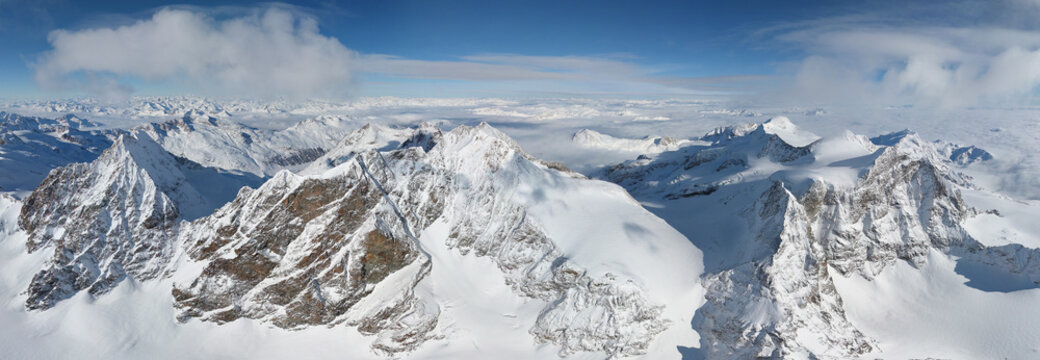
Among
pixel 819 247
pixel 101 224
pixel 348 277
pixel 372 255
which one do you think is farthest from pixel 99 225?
pixel 819 247

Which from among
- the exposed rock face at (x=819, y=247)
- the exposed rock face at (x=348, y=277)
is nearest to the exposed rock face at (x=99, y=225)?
the exposed rock face at (x=348, y=277)

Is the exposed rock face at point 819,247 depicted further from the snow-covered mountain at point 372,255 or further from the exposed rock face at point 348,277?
the exposed rock face at point 348,277

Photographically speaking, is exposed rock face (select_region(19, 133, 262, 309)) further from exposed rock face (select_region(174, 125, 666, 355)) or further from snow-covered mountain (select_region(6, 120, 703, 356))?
exposed rock face (select_region(174, 125, 666, 355))

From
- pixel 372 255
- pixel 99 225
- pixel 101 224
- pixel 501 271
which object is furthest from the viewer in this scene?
pixel 501 271

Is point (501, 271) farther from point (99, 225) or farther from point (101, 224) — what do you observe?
point (99, 225)

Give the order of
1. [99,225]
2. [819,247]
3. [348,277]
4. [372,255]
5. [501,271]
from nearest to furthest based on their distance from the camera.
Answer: [348,277], [819,247], [372,255], [99,225], [501,271]

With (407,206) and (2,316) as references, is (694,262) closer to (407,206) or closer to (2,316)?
(407,206)

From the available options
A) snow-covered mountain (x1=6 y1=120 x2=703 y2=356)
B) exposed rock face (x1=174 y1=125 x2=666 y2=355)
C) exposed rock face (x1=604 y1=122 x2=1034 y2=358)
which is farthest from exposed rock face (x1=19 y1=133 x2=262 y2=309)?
exposed rock face (x1=604 y1=122 x2=1034 y2=358)

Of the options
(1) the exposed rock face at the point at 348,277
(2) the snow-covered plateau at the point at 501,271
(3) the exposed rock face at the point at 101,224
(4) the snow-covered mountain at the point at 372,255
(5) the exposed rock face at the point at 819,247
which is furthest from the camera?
(3) the exposed rock face at the point at 101,224

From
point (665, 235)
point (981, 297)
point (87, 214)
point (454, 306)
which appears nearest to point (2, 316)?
point (87, 214)
